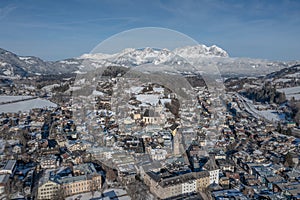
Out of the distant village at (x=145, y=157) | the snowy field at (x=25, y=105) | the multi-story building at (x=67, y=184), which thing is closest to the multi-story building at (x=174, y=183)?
the distant village at (x=145, y=157)

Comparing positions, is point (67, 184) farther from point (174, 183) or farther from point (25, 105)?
point (25, 105)

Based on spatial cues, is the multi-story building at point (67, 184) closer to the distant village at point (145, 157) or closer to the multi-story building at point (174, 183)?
the distant village at point (145, 157)

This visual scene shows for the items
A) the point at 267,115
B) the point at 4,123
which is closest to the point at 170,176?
the point at 4,123

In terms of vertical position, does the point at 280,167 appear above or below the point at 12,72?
below

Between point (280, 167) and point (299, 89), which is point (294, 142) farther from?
point (299, 89)

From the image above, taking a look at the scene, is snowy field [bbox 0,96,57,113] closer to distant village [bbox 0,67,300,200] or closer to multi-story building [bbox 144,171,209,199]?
distant village [bbox 0,67,300,200]

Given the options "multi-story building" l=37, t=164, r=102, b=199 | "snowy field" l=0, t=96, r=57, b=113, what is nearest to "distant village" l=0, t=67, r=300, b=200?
"multi-story building" l=37, t=164, r=102, b=199

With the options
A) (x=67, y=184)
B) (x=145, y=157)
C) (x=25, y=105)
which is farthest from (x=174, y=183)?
(x=25, y=105)

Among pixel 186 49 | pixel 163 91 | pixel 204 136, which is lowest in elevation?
pixel 204 136
